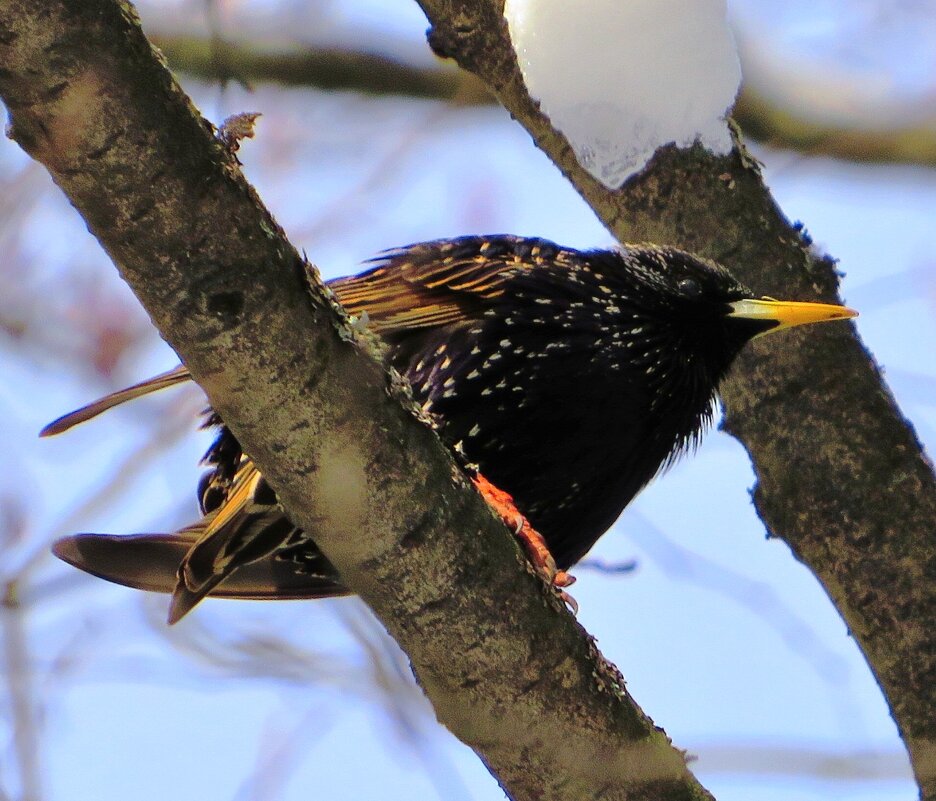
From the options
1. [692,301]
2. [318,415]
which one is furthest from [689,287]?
[318,415]

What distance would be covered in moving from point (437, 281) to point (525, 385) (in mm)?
359

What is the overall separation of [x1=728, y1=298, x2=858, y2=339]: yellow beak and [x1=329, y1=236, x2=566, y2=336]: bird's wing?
1.59 ft

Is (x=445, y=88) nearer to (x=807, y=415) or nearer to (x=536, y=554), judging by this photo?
(x=807, y=415)

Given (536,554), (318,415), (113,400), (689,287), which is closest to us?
(318,415)

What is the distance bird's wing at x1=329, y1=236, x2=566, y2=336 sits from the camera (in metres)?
2.90

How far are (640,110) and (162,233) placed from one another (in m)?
1.41

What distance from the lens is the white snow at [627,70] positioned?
8.77 feet

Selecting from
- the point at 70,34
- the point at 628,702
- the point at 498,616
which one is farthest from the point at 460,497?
the point at 70,34

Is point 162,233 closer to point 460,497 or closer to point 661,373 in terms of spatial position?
point 460,497

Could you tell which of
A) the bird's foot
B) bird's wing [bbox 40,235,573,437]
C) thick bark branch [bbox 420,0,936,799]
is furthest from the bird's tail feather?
thick bark branch [bbox 420,0,936,799]

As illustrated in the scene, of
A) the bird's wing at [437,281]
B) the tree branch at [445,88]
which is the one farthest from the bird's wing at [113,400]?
the tree branch at [445,88]

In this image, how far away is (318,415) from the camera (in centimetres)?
179

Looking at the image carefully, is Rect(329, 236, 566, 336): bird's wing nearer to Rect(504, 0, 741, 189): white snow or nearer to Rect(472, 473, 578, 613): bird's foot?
Rect(504, 0, 741, 189): white snow

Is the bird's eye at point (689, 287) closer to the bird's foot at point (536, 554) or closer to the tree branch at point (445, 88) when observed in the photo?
the bird's foot at point (536, 554)
